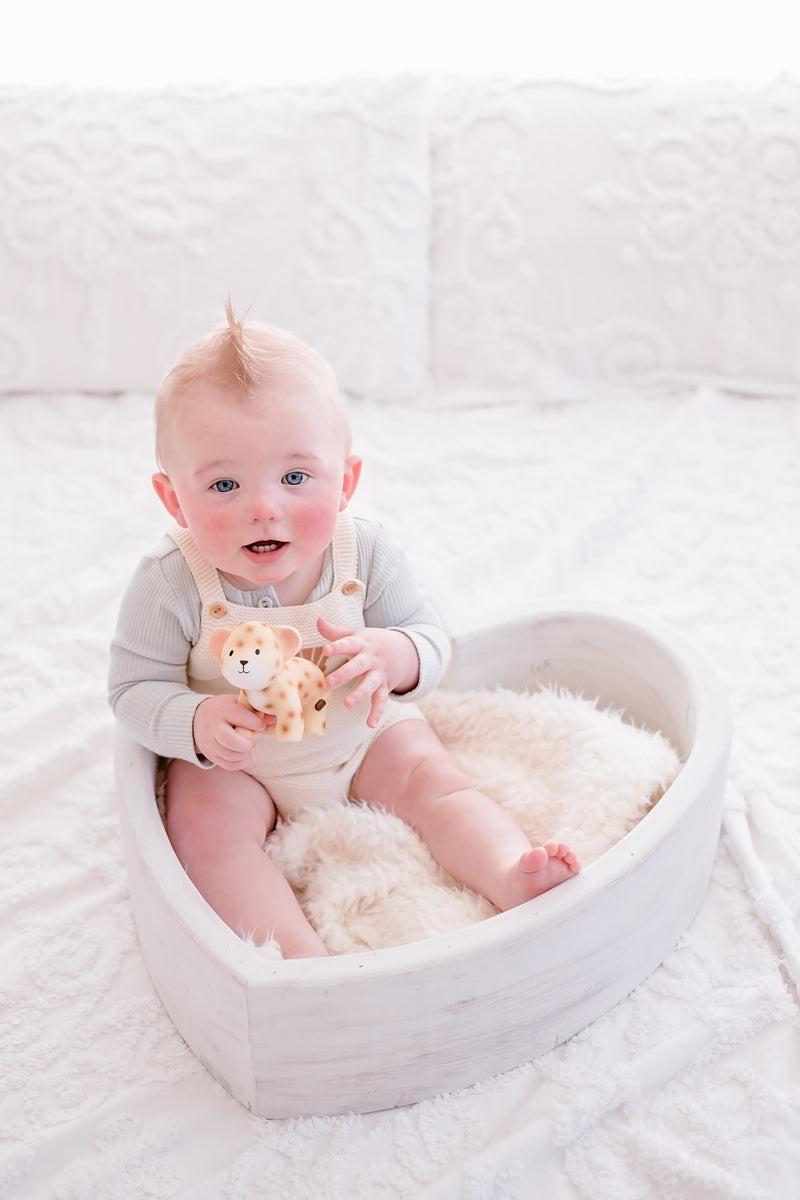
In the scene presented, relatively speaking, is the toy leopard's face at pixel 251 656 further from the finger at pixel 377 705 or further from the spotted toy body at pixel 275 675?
the finger at pixel 377 705

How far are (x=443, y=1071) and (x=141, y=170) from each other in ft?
4.88

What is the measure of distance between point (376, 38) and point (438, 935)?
5.70 ft

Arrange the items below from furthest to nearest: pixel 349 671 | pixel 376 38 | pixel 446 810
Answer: pixel 376 38 < pixel 446 810 < pixel 349 671

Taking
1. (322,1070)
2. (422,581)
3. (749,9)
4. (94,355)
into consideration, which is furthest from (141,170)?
(322,1070)

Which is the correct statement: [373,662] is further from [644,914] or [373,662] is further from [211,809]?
[644,914]

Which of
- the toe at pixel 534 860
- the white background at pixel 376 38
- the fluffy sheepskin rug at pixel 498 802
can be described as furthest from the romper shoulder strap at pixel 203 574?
the white background at pixel 376 38

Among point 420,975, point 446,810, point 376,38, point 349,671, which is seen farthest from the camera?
point 376,38

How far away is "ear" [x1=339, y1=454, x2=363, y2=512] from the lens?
1.07 m

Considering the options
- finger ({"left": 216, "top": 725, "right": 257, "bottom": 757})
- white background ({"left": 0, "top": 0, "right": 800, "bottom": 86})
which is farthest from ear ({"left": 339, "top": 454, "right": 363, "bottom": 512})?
white background ({"left": 0, "top": 0, "right": 800, "bottom": 86})

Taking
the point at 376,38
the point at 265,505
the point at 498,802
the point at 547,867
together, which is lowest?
the point at 498,802

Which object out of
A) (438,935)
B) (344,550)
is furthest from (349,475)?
(438,935)

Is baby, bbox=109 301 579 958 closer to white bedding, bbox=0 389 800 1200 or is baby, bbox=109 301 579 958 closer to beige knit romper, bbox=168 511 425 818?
beige knit romper, bbox=168 511 425 818

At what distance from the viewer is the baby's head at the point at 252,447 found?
967 mm

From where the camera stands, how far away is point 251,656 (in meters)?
0.90
